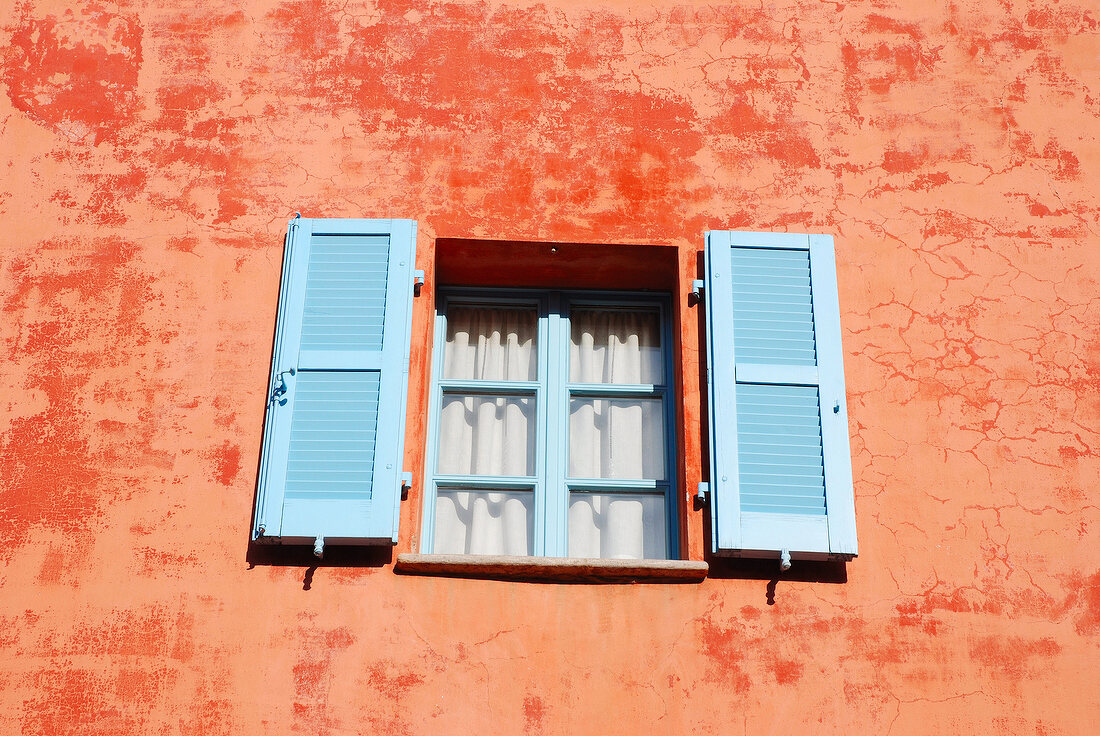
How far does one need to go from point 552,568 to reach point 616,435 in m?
0.74

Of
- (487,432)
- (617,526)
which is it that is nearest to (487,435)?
(487,432)

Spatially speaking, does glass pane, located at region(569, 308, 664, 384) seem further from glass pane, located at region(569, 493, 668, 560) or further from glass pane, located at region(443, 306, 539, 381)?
glass pane, located at region(569, 493, 668, 560)

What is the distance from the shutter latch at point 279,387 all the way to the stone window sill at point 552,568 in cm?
68

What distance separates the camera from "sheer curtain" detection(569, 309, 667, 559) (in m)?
4.41

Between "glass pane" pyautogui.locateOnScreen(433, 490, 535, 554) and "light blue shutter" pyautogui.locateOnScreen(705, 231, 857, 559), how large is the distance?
0.71 metres

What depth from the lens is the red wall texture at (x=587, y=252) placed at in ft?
12.7

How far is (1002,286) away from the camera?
14.9 feet

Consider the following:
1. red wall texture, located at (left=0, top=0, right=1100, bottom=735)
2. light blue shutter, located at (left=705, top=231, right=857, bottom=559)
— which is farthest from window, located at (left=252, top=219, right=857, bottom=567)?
red wall texture, located at (left=0, top=0, right=1100, bottom=735)

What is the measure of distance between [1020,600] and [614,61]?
A: 243 cm

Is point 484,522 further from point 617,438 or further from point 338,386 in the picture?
point 338,386

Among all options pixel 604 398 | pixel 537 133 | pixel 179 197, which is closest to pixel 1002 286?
pixel 604 398

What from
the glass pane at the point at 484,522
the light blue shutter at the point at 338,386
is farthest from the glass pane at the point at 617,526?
the light blue shutter at the point at 338,386

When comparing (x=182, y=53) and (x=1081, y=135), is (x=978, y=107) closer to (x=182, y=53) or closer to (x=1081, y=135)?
(x=1081, y=135)

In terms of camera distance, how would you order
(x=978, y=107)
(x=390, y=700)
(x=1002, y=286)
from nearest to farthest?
(x=390, y=700) → (x=1002, y=286) → (x=978, y=107)
